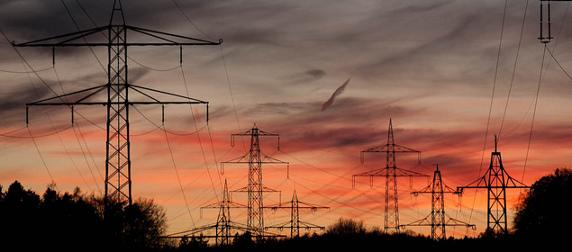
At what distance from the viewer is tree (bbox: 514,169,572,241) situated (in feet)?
326

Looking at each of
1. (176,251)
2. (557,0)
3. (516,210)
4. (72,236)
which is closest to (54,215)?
(72,236)

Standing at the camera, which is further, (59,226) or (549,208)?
(549,208)

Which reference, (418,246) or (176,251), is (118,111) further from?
(418,246)

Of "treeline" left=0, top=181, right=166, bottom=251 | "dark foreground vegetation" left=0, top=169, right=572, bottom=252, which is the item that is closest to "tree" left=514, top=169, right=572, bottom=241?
"dark foreground vegetation" left=0, top=169, right=572, bottom=252

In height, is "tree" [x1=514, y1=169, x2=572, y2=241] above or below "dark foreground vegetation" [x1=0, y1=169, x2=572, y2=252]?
above

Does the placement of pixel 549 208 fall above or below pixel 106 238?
above

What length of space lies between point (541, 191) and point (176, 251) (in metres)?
55.6

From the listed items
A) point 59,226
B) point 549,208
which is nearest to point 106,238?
point 59,226

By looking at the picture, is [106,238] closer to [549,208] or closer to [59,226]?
[59,226]

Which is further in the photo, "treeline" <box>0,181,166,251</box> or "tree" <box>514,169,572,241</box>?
"tree" <box>514,169,572,241</box>

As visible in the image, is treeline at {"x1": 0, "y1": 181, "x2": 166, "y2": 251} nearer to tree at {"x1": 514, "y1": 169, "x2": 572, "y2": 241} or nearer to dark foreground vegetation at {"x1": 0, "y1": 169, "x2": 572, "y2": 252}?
dark foreground vegetation at {"x1": 0, "y1": 169, "x2": 572, "y2": 252}

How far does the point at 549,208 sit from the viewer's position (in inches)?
4126

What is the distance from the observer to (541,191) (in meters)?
109

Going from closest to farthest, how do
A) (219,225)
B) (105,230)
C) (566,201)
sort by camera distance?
(105,230) → (219,225) → (566,201)
